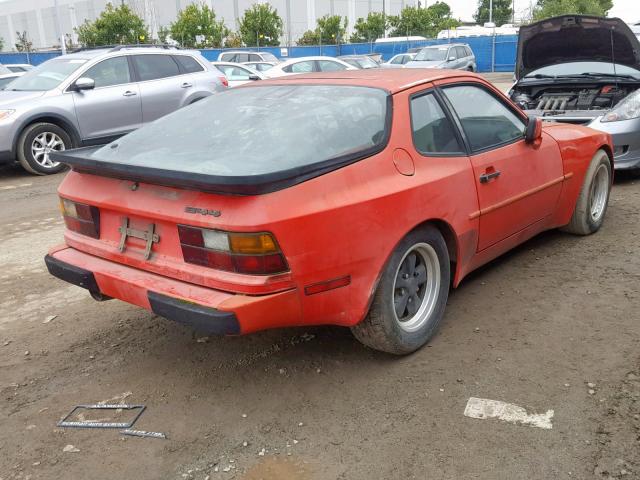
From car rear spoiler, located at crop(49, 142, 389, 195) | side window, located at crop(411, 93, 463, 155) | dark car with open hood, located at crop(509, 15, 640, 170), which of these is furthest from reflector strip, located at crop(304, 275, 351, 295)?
dark car with open hood, located at crop(509, 15, 640, 170)

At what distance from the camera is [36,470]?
2.55 m

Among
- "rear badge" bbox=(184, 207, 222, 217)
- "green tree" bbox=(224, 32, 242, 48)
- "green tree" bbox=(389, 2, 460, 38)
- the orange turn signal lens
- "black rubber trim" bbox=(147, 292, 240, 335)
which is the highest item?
"green tree" bbox=(389, 2, 460, 38)

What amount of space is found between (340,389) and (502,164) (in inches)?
70.2

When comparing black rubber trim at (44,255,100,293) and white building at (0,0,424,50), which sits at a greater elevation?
white building at (0,0,424,50)

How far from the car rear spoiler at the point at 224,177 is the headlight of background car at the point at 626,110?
15.3ft

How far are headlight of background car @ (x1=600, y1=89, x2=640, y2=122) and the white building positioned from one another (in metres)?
62.6

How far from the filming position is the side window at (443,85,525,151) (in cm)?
374

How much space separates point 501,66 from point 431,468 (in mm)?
37328

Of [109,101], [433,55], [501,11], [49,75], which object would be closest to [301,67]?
[109,101]

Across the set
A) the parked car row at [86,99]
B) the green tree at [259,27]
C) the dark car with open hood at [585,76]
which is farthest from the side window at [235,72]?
the green tree at [259,27]

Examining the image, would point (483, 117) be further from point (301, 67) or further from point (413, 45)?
point (413, 45)

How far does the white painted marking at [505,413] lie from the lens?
8.87 ft

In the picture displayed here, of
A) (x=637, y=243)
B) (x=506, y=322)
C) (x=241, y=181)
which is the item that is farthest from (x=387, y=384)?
(x=637, y=243)

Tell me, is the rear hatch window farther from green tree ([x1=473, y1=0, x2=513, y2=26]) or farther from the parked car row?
green tree ([x1=473, y1=0, x2=513, y2=26])
